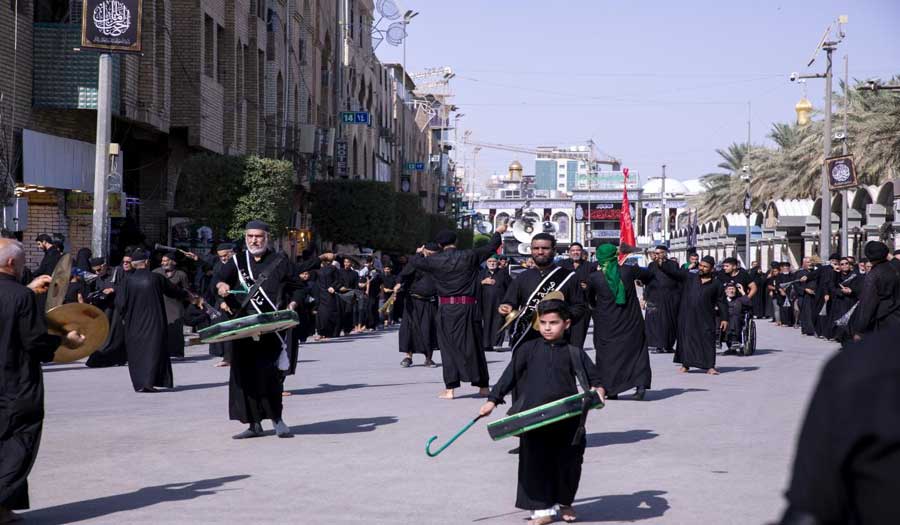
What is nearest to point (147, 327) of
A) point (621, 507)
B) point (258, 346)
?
point (258, 346)

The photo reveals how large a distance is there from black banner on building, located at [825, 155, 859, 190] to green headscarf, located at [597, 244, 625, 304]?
77.3 feet

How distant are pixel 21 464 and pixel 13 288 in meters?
0.93

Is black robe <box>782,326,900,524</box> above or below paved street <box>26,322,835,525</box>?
above

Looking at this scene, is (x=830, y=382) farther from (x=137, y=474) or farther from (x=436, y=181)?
(x=436, y=181)

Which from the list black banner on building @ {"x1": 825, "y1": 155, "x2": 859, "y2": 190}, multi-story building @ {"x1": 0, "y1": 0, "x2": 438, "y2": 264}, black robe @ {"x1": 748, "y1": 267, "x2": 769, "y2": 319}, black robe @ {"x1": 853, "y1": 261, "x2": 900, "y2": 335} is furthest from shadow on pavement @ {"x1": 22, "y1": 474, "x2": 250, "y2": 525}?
black banner on building @ {"x1": 825, "y1": 155, "x2": 859, "y2": 190}

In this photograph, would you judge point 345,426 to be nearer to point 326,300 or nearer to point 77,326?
point 77,326

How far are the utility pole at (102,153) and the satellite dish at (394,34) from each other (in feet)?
118

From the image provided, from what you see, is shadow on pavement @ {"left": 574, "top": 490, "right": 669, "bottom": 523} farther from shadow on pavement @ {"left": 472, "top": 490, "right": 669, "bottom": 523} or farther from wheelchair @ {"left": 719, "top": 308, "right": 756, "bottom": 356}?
wheelchair @ {"left": 719, "top": 308, "right": 756, "bottom": 356}

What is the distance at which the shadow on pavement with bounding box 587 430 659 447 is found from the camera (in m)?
10.2

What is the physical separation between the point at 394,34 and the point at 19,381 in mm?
51447

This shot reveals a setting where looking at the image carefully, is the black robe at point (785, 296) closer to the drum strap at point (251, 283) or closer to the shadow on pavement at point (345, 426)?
the shadow on pavement at point (345, 426)

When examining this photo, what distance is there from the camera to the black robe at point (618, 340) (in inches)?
532

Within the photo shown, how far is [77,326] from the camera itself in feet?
24.5

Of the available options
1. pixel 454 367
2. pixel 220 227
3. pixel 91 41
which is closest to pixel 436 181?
pixel 220 227
